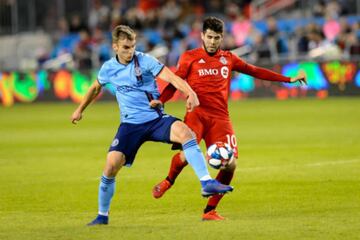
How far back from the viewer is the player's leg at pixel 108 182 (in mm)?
9094

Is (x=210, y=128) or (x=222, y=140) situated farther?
(x=210, y=128)

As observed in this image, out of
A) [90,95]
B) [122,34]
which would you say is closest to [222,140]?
[90,95]

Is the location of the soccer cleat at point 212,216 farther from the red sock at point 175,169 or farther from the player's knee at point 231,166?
the red sock at point 175,169

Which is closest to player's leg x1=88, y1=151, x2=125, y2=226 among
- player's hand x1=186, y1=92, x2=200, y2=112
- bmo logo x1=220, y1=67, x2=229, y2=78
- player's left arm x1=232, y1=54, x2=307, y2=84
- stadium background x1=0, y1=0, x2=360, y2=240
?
stadium background x1=0, y1=0, x2=360, y2=240

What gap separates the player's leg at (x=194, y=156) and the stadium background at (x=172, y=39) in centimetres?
2059

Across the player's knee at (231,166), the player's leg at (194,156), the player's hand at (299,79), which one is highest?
the player's hand at (299,79)

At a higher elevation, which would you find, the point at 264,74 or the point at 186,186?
the point at 264,74

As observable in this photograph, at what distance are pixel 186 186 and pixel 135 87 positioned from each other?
3.70 m

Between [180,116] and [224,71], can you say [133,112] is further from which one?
[180,116]

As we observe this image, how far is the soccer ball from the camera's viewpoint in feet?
30.8

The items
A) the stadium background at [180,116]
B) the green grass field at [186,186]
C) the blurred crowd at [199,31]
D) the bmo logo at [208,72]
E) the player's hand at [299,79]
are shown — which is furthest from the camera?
the blurred crowd at [199,31]

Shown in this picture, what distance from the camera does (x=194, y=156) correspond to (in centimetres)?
890

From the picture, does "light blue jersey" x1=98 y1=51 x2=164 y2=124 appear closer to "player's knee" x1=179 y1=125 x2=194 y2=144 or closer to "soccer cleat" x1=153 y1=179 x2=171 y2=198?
"player's knee" x1=179 y1=125 x2=194 y2=144

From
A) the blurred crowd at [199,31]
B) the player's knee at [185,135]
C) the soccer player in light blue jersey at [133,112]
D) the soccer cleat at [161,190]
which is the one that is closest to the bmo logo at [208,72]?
the soccer player in light blue jersey at [133,112]
